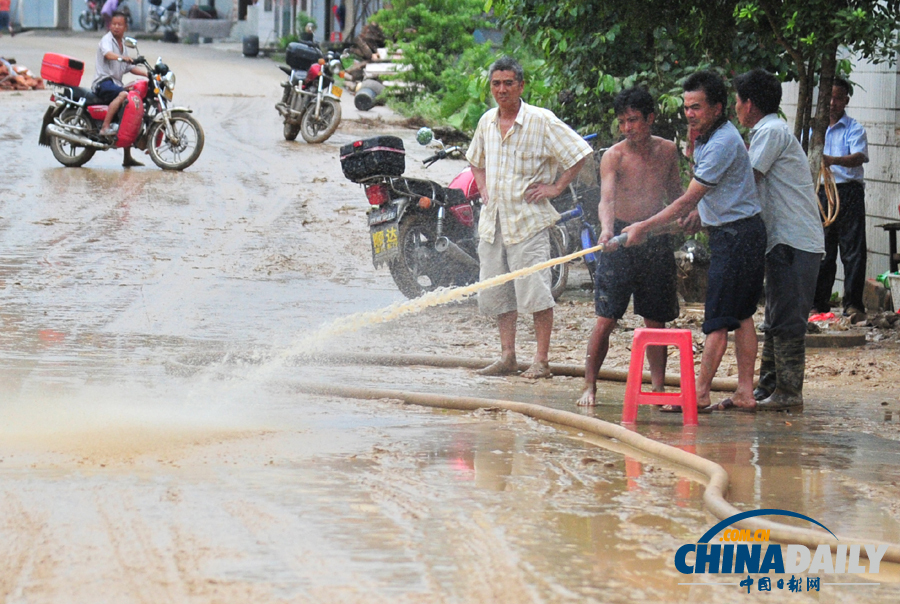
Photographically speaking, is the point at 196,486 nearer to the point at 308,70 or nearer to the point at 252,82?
the point at 308,70

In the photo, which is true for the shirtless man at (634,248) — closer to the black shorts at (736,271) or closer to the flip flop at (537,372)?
the black shorts at (736,271)

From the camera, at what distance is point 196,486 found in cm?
444

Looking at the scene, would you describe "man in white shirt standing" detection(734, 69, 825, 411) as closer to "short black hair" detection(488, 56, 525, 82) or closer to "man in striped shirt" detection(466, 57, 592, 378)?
"man in striped shirt" detection(466, 57, 592, 378)

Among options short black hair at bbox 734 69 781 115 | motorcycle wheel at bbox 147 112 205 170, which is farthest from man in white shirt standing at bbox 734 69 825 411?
motorcycle wheel at bbox 147 112 205 170

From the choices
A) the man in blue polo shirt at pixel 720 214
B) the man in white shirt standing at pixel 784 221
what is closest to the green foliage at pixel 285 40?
the man in white shirt standing at pixel 784 221

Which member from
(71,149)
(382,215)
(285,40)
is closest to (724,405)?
(382,215)

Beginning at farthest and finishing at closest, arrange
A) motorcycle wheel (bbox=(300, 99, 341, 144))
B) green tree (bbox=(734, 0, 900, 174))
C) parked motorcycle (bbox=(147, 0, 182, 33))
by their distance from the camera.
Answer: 1. parked motorcycle (bbox=(147, 0, 182, 33))
2. motorcycle wheel (bbox=(300, 99, 341, 144))
3. green tree (bbox=(734, 0, 900, 174))

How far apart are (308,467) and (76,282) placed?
229 inches

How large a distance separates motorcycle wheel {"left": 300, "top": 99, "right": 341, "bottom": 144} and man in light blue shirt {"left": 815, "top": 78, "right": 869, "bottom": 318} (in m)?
10.7

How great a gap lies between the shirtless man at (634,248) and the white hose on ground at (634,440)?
24.8 inches

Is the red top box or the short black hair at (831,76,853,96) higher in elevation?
the red top box

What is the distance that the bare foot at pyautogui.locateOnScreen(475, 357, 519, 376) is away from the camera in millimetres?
7273

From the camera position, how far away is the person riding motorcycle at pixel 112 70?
15.4 meters

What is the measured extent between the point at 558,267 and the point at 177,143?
7560 mm
